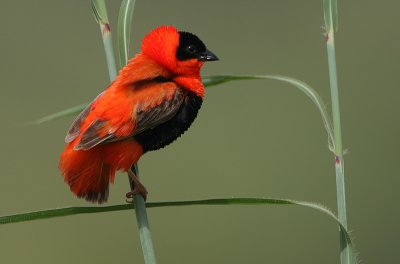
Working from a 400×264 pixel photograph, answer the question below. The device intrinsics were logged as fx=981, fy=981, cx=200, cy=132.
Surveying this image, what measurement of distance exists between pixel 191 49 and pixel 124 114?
0.35 m

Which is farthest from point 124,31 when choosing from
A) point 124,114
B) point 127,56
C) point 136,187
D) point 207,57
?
point 207,57

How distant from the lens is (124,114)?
2102 mm

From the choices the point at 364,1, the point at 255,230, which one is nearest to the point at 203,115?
the point at 255,230

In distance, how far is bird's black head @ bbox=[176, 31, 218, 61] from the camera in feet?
7.64

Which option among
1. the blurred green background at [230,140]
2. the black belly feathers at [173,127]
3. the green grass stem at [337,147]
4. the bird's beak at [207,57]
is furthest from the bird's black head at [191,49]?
the blurred green background at [230,140]

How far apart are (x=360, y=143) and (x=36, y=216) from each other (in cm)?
327

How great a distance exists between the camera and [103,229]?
4555 mm

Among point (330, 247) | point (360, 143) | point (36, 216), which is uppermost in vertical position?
point (36, 216)

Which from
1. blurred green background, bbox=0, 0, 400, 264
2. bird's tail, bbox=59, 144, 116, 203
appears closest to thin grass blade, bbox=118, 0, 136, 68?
bird's tail, bbox=59, 144, 116, 203

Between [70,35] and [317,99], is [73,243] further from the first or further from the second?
[317,99]

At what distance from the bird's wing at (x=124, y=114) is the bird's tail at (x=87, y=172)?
0.05m

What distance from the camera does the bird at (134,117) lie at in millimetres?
2094

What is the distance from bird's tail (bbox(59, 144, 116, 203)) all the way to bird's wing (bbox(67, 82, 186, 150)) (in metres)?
0.05

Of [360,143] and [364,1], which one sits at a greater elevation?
[364,1]
